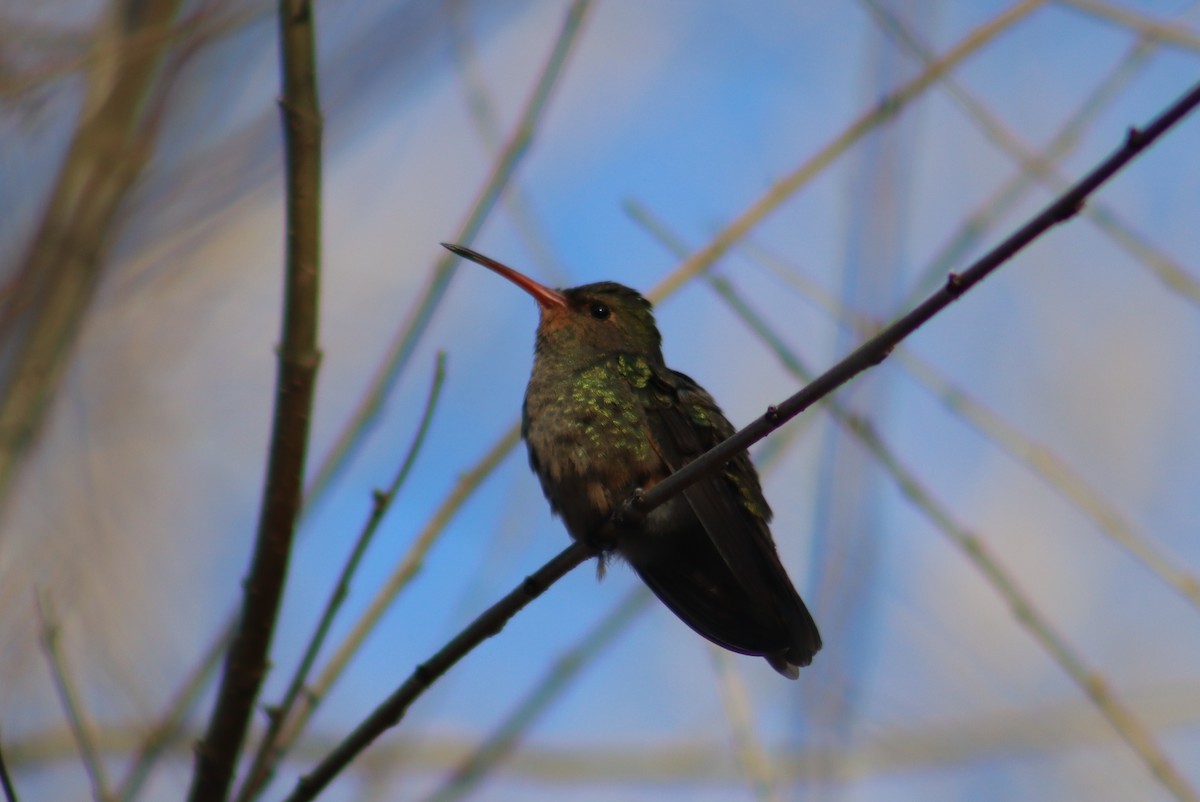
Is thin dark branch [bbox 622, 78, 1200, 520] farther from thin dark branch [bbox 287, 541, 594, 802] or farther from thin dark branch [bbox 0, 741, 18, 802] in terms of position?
thin dark branch [bbox 0, 741, 18, 802]

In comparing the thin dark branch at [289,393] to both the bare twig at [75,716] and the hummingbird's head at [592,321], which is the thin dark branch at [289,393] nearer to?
the bare twig at [75,716]

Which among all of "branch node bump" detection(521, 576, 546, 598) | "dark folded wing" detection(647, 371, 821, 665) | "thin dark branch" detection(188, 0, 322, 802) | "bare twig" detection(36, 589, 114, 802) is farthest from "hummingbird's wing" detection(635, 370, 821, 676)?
"bare twig" detection(36, 589, 114, 802)

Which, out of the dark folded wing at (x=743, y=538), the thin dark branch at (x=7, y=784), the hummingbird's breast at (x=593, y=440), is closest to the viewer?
the thin dark branch at (x=7, y=784)

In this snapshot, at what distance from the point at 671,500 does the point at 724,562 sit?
234mm

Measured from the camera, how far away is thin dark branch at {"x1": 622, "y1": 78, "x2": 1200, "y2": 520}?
176 cm

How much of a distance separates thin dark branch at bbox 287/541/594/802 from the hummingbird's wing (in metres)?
0.90

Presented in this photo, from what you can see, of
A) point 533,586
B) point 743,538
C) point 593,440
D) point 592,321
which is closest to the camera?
point 533,586

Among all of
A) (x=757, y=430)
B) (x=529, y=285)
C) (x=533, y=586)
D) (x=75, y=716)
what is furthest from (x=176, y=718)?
(x=529, y=285)

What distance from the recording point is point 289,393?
2438 mm

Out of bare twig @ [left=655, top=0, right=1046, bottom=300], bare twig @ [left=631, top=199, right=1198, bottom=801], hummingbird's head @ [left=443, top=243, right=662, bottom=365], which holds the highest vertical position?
hummingbird's head @ [left=443, top=243, right=662, bottom=365]

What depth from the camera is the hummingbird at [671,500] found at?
11.1 ft

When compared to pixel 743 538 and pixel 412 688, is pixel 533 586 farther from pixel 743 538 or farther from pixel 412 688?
pixel 743 538

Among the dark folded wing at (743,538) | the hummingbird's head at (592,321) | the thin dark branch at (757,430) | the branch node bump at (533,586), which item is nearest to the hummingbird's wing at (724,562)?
the dark folded wing at (743,538)

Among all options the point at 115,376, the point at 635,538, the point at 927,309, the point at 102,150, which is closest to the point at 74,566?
the point at 115,376
